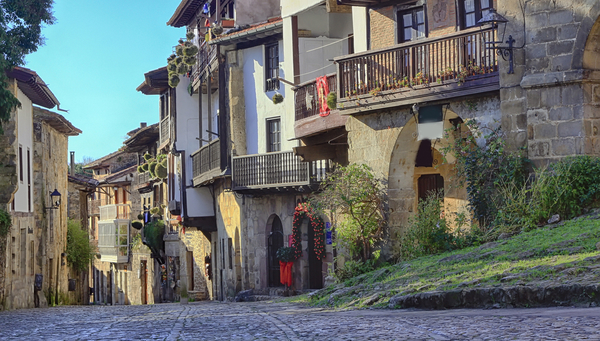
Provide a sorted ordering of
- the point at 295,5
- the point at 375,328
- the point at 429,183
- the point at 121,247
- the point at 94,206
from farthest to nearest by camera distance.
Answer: the point at 94,206 < the point at 121,247 < the point at 429,183 < the point at 295,5 < the point at 375,328

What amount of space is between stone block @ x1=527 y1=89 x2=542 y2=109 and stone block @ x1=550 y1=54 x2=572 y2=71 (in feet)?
1.69

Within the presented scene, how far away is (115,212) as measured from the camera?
179 ft

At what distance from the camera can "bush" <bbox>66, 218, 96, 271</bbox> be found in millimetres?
43031

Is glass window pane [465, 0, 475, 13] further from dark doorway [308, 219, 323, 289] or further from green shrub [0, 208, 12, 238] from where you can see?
green shrub [0, 208, 12, 238]

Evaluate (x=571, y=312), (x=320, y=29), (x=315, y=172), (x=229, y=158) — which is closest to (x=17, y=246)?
(x=229, y=158)

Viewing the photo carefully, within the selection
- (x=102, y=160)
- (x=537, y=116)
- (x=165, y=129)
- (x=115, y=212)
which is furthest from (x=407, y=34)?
(x=102, y=160)

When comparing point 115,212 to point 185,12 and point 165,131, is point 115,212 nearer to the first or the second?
point 165,131

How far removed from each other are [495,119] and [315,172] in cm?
957

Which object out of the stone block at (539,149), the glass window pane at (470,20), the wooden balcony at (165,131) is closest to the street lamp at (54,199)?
the wooden balcony at (165,131)

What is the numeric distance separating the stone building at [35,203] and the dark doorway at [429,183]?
36.7ft

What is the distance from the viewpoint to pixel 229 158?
29.4 metres

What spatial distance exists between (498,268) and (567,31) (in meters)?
5.95

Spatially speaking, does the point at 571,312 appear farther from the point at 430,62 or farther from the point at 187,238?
the point at 187,238

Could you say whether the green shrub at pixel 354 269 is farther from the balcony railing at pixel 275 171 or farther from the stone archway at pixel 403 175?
the balcony railing at pixel 275 171
